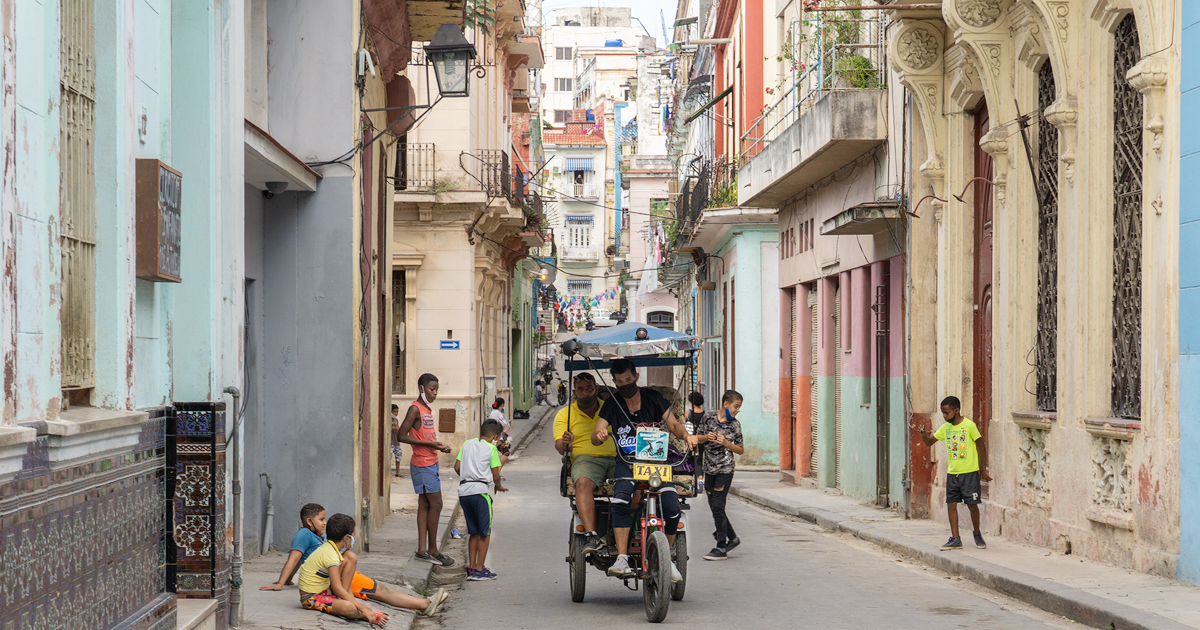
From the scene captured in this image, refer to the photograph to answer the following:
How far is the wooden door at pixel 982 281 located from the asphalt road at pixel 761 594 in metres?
2.13

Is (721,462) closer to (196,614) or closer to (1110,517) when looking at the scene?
(1110,517)

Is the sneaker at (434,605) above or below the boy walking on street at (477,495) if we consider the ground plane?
below

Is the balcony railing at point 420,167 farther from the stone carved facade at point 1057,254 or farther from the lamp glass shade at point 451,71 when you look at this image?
the lamp glass shade at point 451,71

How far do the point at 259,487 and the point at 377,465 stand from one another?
2.48 meters

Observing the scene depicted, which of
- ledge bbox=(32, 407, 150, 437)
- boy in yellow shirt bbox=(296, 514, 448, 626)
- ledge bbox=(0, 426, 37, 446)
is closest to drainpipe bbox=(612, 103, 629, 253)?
boy in yellow shirt bbox=(296, 514, 448, 626)

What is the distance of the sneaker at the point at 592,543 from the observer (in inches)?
376

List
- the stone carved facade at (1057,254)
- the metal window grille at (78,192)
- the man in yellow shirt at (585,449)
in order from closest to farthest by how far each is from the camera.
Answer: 1. the metal window grille at (78,192)
2. the man in yellow shirt at (585,449)
3. the stone carved facade at (1057,254)

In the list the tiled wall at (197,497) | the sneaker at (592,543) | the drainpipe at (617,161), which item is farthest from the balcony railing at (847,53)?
the drainpipe at (617,161)

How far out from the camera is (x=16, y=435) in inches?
183

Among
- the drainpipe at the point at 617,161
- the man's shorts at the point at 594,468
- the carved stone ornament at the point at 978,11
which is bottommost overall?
the man's shorts at the point at 594,468

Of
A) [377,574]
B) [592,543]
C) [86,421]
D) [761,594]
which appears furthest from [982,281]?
[86,421]

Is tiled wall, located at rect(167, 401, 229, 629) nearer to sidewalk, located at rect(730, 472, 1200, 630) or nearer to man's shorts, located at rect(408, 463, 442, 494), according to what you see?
man's shorts, located at rect(408, 463, 442, 494)

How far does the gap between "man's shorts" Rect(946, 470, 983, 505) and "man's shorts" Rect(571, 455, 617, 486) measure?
401 cm

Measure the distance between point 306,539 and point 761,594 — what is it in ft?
11.4
